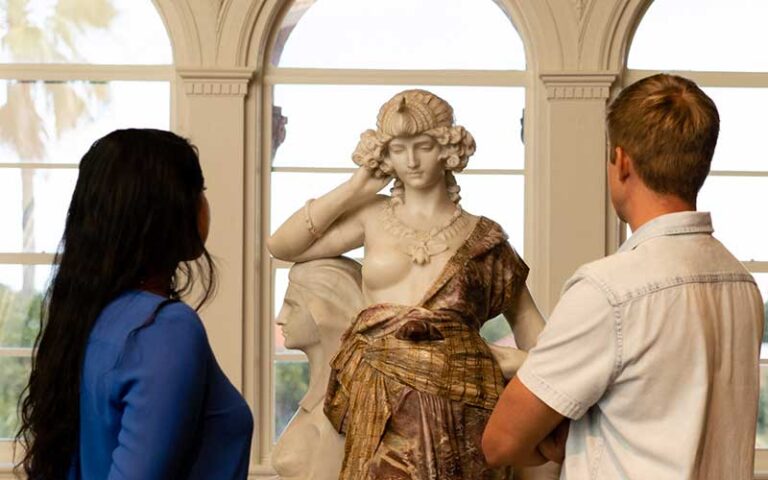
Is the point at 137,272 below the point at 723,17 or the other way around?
below

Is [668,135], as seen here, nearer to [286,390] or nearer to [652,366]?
[652,366]

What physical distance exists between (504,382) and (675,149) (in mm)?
2161

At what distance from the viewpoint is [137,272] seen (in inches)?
81.6

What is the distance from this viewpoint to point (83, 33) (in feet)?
25.7

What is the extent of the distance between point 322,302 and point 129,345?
2690 mm

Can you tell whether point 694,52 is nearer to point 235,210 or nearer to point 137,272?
point 235,210

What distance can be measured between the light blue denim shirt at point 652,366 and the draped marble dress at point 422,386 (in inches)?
75.7

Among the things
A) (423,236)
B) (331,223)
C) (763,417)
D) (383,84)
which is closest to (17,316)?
(383,84)

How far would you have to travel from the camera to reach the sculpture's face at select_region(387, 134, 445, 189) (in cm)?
443

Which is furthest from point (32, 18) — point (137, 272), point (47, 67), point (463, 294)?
point (137, 272)

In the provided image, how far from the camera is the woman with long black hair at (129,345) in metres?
1.98

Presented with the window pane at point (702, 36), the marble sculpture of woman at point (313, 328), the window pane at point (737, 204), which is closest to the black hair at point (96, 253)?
the marble sculpture of woman at point (313, 328)

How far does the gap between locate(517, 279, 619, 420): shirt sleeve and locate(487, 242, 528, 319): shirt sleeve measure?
2.21 meters

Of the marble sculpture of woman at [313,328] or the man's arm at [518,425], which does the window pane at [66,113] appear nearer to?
the marble sculpture of woman at [313,328]
